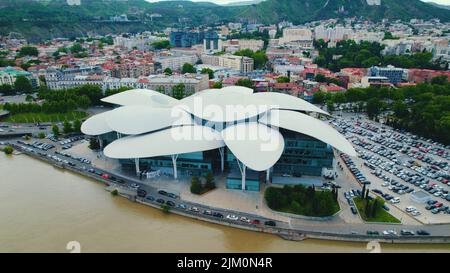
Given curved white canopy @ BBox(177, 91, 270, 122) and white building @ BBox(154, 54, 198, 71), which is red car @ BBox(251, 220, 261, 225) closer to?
curved white canopy @ BBox(177, 91, 270, 122)

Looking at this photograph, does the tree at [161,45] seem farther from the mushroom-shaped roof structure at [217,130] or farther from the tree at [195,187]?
the tree at [195,187]

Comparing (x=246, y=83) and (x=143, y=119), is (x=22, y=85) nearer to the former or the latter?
(x=246, y=83)

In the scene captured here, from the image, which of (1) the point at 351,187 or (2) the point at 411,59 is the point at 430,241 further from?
(2) the point at 411,59

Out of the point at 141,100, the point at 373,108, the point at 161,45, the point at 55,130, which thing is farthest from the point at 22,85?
the point at 161,45

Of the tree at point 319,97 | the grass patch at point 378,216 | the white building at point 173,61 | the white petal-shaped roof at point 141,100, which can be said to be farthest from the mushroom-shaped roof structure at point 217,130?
the white building at point 173,61

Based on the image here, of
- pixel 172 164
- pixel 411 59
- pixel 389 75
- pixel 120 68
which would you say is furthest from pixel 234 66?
pixel 172 164
